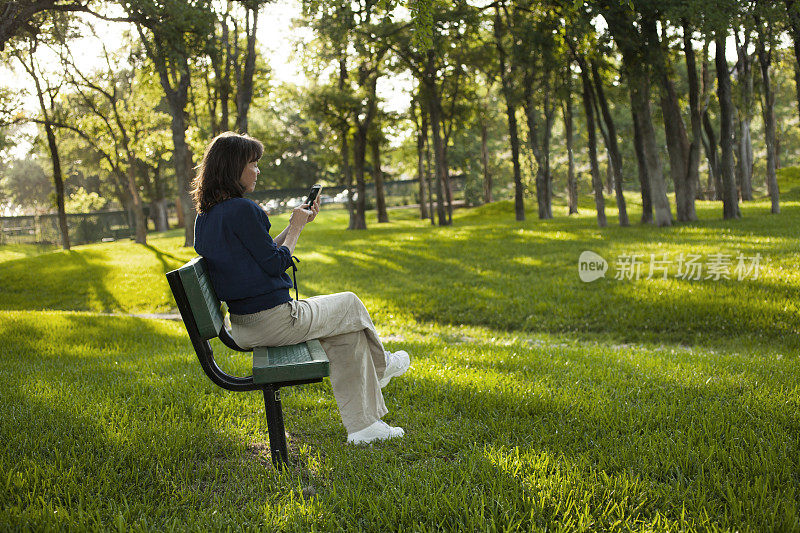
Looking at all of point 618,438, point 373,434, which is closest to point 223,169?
point 373,434

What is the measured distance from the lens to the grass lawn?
2.88m

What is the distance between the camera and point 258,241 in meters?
3.45

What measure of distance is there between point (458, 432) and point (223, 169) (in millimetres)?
2267

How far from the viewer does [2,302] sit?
14.4 m

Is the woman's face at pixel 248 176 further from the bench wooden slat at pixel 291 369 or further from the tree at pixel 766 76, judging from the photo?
the tree at pixel 766 76

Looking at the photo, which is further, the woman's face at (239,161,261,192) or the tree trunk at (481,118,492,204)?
the tree trunk at (481,118,492,204)

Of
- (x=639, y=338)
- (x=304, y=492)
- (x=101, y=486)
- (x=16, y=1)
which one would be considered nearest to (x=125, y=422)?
(x=101, y=486)

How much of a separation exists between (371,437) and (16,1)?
36.8 ft

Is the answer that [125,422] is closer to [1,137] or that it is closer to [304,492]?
[304,492]

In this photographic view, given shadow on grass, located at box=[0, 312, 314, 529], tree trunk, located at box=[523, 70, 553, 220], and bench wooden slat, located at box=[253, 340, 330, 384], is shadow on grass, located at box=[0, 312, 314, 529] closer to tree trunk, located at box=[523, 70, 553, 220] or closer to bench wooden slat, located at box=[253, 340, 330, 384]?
bench wooden slat, located at box=[253, 340, 330, 384]

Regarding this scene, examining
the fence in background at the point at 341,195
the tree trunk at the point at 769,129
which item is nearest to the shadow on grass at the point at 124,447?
the tree trunk at the point at 769,129

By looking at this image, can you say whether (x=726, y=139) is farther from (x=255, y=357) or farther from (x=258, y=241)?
(x=255, y=357)

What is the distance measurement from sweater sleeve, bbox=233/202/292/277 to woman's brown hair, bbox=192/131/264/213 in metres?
0.22

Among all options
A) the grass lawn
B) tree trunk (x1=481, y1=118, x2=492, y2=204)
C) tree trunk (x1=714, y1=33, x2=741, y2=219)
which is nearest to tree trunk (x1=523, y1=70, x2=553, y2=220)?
tree trunk (x1=714, y1=33, x2=741, y2=219)
